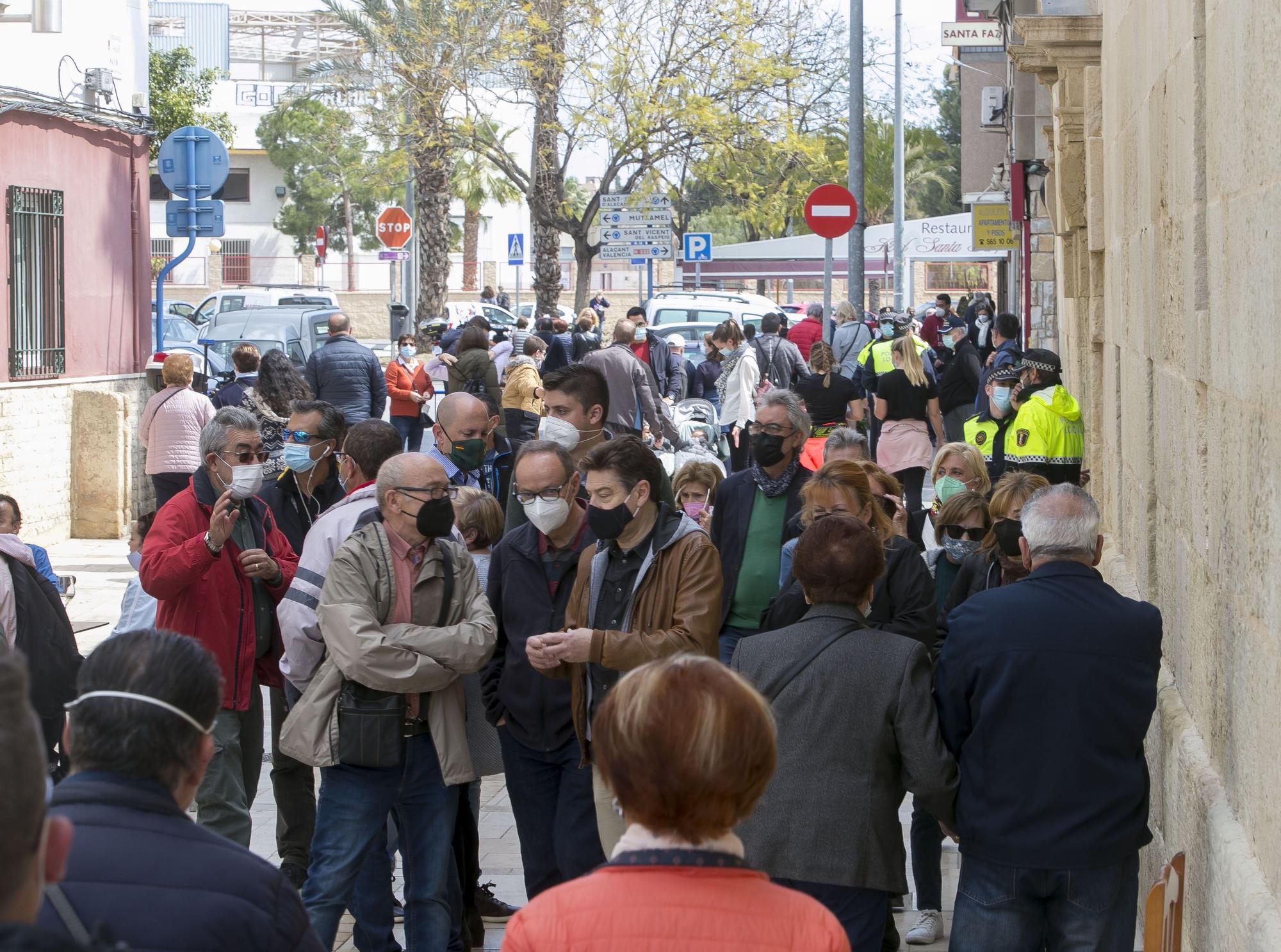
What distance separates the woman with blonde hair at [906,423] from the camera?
12.2m

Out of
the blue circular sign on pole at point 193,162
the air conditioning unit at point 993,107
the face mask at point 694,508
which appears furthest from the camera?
the air conditioning unit at point 993,107

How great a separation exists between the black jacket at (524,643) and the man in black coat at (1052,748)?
1386 mm

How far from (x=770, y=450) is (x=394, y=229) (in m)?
18.7

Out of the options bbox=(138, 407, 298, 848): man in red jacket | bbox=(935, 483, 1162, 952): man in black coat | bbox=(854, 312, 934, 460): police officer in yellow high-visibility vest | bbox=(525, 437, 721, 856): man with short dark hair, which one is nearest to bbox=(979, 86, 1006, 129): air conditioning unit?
bbox=(854, 312, 934, 460): police officer in yellow high-visibility vest

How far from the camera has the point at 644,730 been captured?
2518 mm

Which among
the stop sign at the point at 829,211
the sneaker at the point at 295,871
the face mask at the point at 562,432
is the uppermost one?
the stop sign at the point at 829,211

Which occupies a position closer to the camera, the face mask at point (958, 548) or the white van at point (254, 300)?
the face mask at point (958, 548)

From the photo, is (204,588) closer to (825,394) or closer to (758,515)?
(758,515)

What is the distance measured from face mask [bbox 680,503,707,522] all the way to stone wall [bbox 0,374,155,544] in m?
7.90

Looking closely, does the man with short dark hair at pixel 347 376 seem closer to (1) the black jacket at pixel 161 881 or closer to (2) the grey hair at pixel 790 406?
(2) the grey hair at pixel 790 406

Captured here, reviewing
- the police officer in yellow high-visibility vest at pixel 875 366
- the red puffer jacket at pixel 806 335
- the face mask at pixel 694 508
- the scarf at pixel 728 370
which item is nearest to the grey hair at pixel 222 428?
the face mask at pixel 694 508

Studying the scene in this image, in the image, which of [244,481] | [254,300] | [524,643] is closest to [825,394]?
[244,481]

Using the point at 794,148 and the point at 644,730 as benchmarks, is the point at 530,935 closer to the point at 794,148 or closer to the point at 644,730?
the point at 644,730

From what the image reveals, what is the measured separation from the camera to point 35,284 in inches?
567
